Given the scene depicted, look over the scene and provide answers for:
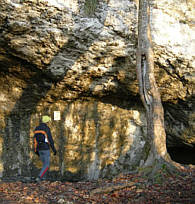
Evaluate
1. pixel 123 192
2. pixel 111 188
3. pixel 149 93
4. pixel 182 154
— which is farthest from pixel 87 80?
pixel 182 154

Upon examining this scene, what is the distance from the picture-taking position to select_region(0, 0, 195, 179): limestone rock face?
21.5 ft

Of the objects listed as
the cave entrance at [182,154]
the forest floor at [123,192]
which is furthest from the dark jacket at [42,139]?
the cave entrance at [182,154]

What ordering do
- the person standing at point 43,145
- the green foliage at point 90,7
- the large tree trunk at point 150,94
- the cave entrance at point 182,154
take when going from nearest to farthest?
1. the large tree trunk at point 150,94
2. the person standing at point 43,145
3. the green foliage at point 90,7
4. the cave entrance at point 182,154

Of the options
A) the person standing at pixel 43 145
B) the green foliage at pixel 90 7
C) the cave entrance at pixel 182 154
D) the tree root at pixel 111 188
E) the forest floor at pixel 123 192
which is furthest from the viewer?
the cave entrance at pixel 182 154

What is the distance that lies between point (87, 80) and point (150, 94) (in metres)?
2.76

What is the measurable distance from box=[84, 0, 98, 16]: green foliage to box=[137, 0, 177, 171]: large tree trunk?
1491mm

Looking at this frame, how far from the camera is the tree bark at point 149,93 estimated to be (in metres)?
5.33

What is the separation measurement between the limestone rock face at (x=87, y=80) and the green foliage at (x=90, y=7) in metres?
0.03

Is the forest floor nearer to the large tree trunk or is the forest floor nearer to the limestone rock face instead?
the large tree trunk

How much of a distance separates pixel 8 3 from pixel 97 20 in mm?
2341

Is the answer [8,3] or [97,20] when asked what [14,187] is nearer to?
[8,3]

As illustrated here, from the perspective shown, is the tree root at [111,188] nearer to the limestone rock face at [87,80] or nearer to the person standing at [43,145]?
the person standing at [43,145]

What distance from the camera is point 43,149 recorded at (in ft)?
19.0

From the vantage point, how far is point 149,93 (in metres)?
5.63
